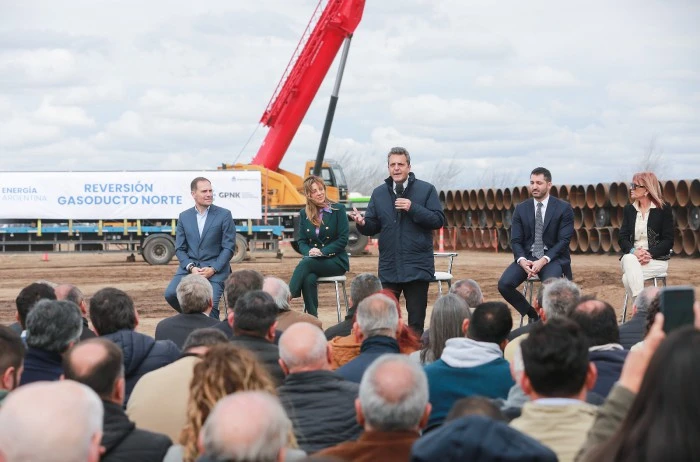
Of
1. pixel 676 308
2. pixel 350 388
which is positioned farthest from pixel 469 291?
Answer: pixel 676 308

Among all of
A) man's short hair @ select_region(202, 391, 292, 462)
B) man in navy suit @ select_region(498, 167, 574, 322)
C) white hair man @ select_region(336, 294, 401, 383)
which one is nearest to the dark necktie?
man in navy suit @ select_region(498, 167, 574, 322)

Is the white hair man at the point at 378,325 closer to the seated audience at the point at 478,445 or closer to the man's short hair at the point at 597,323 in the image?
the man's short hair at the point at 597,323

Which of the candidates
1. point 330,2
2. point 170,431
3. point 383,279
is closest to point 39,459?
point 170,431

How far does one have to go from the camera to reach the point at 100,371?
3787 mm

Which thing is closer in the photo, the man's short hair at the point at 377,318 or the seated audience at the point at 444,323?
the man's short hair at the point at 377,318

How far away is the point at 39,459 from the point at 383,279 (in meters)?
6.63

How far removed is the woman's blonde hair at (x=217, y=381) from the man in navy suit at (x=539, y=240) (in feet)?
19.2

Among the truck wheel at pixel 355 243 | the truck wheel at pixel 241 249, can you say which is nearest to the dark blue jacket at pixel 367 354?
the truck wheel at pixel 241 249

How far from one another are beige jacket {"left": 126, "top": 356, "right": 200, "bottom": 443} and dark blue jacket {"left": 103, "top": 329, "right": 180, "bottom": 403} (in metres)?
0.82

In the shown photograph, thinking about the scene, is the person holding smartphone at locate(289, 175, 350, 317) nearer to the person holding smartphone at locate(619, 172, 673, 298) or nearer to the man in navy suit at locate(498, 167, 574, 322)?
the man in navy suit at locate(498, 167, 574, 322)

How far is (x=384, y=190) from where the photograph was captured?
9.16 m

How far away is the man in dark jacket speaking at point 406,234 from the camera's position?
8961 mm

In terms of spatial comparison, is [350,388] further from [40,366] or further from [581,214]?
[581,214]

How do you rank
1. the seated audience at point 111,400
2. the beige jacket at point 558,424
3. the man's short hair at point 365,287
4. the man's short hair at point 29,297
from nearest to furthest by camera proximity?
the beige jacket at point 558,424
the seated audience at point 111,400
the man's short hair at point 29,297
the man's short hair at point 365,287
